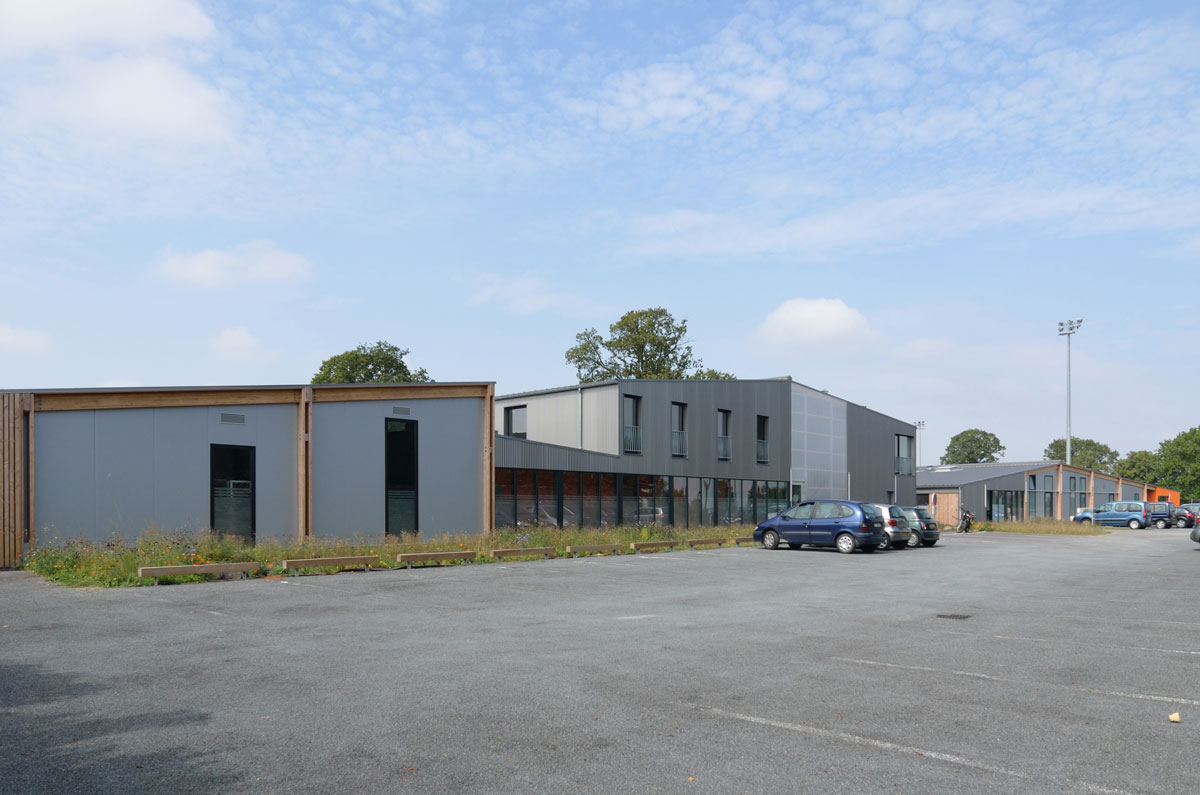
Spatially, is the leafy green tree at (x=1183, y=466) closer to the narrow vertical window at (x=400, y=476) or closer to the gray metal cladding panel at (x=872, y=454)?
the gray metal cladding panel at (x=872, y=454)

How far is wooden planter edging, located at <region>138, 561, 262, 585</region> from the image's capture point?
47.0 ft

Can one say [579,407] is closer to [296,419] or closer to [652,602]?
[296,419]

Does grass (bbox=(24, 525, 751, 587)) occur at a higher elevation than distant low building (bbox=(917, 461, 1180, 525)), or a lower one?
higher

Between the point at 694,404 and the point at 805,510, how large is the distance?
26.4 ft

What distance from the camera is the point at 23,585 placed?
13688 millimetres

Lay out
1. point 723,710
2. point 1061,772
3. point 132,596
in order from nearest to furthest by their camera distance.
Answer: point 1061,772
point 723,710
point 132,596

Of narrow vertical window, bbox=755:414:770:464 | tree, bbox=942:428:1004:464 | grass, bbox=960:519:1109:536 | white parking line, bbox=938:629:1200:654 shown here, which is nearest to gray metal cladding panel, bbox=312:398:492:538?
white parking line, bbox=938:629:1200:654

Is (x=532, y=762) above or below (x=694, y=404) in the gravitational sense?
below

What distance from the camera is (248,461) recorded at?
784 inches

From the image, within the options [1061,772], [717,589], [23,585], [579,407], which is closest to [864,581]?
[717,589]

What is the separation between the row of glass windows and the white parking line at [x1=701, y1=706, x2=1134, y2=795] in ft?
66.5

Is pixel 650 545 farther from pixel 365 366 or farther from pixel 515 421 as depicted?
pixel 365 366

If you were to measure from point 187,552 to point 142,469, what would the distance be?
3.00 m

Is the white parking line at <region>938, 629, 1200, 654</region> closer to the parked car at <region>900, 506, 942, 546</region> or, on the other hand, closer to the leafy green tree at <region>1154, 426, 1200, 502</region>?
the parked car at <region>900, 506, 942, 546</region>
